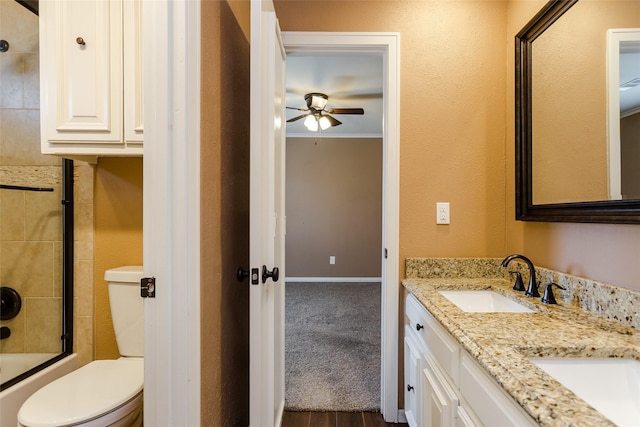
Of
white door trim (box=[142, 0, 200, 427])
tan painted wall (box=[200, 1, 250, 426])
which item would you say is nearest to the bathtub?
tan painted wall (box=[200, 1, 250, 426])

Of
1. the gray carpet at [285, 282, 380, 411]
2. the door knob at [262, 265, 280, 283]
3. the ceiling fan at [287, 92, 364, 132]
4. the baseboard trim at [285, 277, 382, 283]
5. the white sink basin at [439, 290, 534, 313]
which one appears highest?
the ceiling fan at [287, 92, 364, 132]

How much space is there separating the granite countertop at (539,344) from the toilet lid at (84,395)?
132 centimetres

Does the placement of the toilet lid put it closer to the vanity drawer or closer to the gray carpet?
the gray carpet

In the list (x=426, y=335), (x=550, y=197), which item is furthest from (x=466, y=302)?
(x=550, y=197)

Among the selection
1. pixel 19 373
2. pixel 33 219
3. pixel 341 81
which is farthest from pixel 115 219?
pixel 341 81

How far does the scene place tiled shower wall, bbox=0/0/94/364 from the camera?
1600 mm

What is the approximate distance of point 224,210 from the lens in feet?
4.03

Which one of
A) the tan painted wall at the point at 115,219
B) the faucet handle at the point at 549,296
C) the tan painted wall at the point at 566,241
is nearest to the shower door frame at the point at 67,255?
the tan painted wall at the point at 115,219

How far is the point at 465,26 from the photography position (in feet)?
5.53

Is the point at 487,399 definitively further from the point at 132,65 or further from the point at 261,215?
the point at 132,65

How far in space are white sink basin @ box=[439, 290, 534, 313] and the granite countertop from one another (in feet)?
0.43

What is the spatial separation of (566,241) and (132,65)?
1.99 m

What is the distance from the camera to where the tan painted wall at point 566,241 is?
991mm

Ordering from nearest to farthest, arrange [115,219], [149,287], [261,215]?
[149,287] < [261,215] < [115,219]
